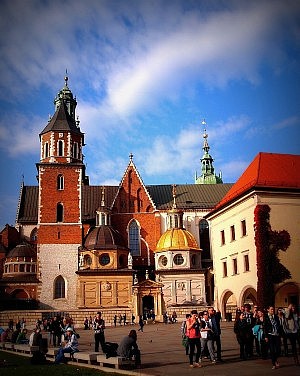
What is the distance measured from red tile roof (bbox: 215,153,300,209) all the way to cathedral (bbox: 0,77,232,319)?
16533mm

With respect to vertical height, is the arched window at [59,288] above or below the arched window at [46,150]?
below

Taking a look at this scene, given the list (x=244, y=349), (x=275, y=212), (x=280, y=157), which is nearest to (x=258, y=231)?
(x=275, y=212)

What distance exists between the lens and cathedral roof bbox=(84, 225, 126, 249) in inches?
2173

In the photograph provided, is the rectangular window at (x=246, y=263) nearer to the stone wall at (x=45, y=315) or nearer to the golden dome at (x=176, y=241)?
the stone wall at (x=45, y=315)

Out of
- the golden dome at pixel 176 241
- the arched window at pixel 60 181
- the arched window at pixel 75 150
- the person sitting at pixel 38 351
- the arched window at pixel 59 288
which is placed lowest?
the person sitting at pixel 38 351

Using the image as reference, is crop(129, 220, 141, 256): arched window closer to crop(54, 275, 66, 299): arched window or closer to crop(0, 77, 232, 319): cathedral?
crop(0, 77, 232, 319): cathedral

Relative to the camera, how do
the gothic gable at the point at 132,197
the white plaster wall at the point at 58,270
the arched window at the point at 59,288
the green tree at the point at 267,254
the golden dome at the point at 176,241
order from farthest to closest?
1. the gothic gable at the point at 132,197
2. the golden dome at the point at 176,241
3. the arched window at the point at 59,288
4. the white plaster wall at the point at 58,270
5. the green tree at the point at 267,254

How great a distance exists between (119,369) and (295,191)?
23.6 m

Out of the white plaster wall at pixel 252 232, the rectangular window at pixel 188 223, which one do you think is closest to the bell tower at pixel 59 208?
the rectangular window at pixel 188 223

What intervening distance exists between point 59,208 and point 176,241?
13.6 m

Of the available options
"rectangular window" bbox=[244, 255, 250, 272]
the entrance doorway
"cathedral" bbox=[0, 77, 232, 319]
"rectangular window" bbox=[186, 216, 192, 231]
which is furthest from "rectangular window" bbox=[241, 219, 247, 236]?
"rectangular window" bbox=[186, 216, 192, 231]

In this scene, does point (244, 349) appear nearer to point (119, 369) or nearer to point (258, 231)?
point (119, 369)

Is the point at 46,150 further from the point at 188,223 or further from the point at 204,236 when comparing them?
the point at 204,236

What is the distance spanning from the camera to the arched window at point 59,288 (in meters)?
54.7
